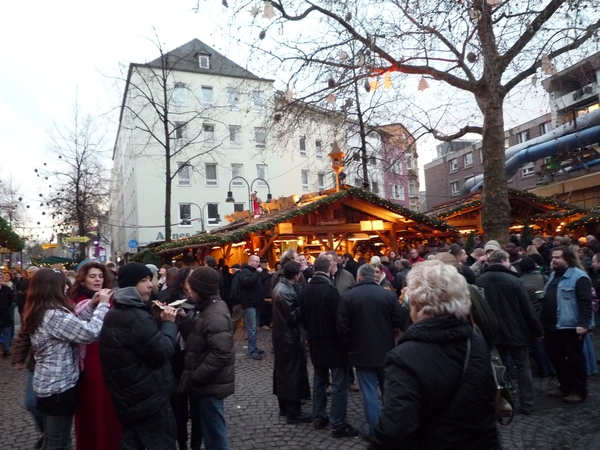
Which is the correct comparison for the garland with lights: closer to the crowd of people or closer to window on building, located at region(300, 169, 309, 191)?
the crowd of people

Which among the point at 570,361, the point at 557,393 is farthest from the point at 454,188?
the point at 570,361

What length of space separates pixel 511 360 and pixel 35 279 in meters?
5.60

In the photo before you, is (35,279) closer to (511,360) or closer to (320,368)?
(320,368)

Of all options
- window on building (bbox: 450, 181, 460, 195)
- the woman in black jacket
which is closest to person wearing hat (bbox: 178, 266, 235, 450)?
the woman in black jacket

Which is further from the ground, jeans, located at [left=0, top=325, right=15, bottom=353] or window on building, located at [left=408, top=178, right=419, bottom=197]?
window on building, located at [left=408, top=178, right=419, bottom=197]

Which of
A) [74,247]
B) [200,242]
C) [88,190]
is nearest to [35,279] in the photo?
[200,242]

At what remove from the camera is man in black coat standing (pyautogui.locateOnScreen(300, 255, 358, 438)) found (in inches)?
202

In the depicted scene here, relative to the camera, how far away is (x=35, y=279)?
3.76 meters

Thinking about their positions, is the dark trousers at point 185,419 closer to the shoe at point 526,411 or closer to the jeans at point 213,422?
the jeans at point 213,422

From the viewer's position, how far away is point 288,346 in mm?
5734

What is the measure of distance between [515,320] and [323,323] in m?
2.25

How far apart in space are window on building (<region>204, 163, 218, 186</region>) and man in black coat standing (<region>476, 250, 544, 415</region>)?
3548cm

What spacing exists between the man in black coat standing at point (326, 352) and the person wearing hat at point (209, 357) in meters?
1.52

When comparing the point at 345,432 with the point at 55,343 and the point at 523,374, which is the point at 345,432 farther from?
the point at 55,343
